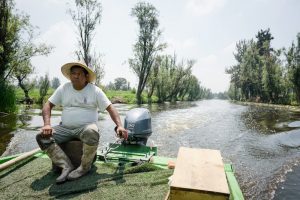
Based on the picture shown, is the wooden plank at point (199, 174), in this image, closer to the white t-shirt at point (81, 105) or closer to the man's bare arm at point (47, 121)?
the white t-shirt at point (81, 105)

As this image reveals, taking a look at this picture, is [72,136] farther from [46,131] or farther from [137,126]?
[137,126]

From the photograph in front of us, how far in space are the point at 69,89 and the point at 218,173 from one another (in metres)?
2.61

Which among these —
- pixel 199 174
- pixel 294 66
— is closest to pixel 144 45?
pixel 294 66

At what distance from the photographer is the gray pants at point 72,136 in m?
3.81

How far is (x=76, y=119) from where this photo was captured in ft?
13.5

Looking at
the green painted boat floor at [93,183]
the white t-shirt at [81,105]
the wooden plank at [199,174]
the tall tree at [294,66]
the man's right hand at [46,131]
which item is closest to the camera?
the wooden plank at [199,174]

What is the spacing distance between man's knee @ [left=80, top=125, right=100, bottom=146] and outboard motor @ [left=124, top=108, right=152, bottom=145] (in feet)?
6.07

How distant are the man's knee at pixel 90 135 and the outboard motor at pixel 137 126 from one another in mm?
1851

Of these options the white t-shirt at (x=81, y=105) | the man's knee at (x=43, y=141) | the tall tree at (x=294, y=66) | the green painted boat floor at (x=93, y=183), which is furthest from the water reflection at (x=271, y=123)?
the tall tree at (x=294, y=66)

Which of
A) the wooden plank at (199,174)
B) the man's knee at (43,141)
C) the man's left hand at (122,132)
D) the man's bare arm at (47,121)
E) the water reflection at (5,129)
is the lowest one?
the water reflection at (5,129)

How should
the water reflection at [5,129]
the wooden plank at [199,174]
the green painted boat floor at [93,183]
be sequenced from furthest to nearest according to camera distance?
the water reflection at [5,129], the green painted boat floor at [93,183], the wooden plank at [199,174]

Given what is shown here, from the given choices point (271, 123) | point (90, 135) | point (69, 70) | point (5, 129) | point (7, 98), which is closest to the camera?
point (90, 135)

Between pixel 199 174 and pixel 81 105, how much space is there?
224 cm

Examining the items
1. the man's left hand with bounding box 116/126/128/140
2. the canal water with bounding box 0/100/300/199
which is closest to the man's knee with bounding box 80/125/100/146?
the man's left hand with bounding box 116/126/128/140
